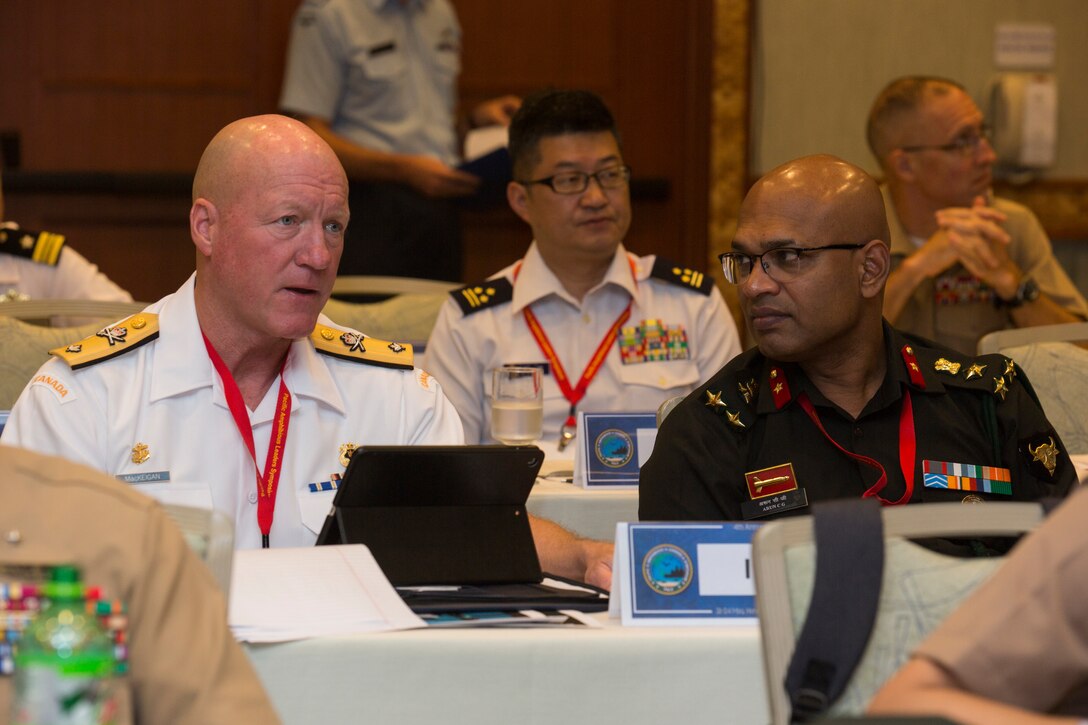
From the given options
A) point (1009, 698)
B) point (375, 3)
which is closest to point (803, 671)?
point (1009, 698)

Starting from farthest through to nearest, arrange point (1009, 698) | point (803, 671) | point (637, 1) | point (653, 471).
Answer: point (637, 1)
point (653, 471)
point (803, 671)
point (1009, 698)

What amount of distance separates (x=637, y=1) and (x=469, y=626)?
174 inches

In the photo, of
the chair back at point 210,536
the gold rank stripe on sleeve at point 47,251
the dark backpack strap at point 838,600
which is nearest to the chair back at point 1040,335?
the dark backpack strap at point 838,600

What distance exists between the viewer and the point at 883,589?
160 centimetres

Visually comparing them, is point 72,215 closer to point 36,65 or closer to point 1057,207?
point 36,65

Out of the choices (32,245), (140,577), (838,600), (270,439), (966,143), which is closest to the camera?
(140,577)

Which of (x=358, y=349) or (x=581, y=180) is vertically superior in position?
(x=581, y=180)

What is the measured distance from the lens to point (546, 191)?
13.9 feet

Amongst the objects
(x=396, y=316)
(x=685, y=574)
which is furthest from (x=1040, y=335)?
(x=685, y=574)

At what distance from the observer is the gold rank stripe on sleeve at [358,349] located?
9.34ft

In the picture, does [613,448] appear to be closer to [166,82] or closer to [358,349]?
[358,349]

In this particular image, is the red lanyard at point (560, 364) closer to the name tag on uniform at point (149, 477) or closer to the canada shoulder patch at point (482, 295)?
the canada shoulder patch at point (482, 295)

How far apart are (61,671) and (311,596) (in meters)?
0.85

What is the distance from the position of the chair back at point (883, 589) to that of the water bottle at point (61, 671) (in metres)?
0.72
